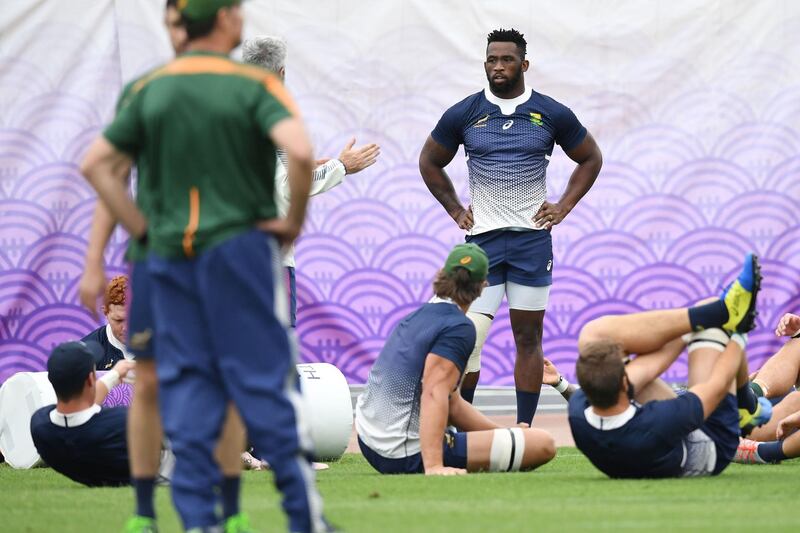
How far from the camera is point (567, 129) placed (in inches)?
357

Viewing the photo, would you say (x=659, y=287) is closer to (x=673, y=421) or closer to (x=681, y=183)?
(x=681, y=183)

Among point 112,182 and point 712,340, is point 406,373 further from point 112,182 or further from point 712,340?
point 112,182

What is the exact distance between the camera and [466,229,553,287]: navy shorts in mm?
8883

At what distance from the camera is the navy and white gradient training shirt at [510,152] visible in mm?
8914

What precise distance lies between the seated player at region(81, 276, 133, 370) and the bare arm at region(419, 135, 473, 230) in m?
2.25

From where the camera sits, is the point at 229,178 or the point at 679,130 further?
the point at 679,130

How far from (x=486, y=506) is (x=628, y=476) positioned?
4.32 feet

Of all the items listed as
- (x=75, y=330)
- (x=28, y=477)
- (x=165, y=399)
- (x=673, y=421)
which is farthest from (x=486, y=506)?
(x=75, y=330)

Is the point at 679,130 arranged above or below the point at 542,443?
above

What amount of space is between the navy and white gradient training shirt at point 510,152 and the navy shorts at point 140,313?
446 cm

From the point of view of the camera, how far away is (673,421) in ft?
20.9

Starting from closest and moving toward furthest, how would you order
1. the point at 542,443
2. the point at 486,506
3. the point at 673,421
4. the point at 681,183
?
the point at 486,506 → the point at 673,421 → the point at 542,443 → the point at 681,183

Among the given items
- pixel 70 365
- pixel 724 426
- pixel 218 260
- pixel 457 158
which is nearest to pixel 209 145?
pixel 218 260

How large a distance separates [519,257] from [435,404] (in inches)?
90.7
